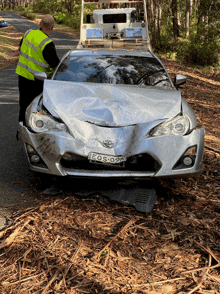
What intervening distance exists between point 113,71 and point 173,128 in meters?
1.78

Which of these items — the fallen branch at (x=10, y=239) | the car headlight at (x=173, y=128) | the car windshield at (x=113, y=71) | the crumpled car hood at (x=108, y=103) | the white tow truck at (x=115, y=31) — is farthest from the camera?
the white tow truck at (x=115, y=31)

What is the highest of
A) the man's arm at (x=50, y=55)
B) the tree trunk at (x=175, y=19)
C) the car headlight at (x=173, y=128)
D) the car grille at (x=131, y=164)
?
the man's arm at (x=50, y=55)

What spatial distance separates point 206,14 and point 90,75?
16916mm

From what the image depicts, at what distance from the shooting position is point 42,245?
3.18 meters

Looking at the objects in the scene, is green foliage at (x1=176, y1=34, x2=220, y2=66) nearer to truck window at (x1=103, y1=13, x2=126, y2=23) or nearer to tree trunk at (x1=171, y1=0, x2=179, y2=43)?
tree trunk at (x1=171, y1=0, x2=179, y2=43)

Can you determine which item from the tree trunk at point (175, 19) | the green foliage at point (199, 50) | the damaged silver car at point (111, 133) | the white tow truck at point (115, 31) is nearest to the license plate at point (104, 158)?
the damaged silver car at point (111, 133)

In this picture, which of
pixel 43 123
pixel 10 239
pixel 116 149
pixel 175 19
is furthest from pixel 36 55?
pixel 175 19

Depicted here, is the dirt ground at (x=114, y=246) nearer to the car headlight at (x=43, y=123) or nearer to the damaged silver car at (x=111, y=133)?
the damaged silver car at (x=111, y=133)

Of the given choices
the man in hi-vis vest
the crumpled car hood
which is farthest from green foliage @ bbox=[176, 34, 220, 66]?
the crumpled car hood

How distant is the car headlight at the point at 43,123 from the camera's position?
3914 mm

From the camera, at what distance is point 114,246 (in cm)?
317

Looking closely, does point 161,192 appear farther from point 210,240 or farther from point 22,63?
point 22,63

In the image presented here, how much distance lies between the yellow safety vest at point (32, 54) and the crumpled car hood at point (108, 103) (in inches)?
52.0

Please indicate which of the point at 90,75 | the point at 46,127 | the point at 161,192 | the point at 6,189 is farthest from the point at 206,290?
the point at 90,75
